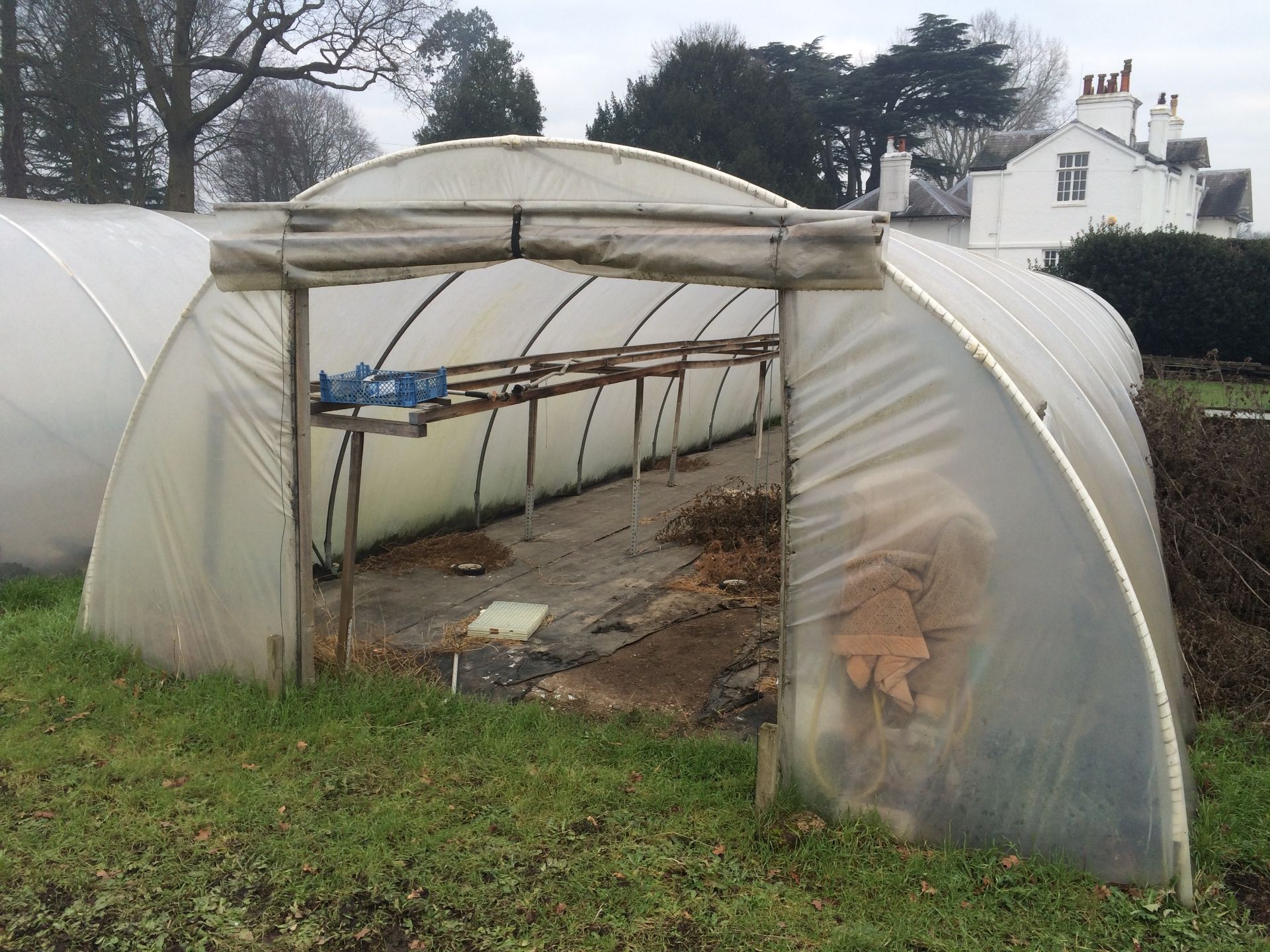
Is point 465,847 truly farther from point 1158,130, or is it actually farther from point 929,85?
point 929,85

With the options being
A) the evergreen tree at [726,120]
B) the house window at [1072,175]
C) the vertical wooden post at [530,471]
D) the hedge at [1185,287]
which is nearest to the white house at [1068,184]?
the house window at [1072,175]

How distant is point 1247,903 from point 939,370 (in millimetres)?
2365

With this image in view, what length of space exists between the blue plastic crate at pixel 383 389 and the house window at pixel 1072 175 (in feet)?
85.4

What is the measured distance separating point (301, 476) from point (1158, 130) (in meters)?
29.1

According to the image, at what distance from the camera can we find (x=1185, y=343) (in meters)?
19.9

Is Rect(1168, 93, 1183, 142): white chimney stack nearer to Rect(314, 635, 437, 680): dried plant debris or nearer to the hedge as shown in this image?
the hedge

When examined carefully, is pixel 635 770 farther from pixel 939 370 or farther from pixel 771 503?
pixel 771 503

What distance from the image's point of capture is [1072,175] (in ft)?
87.4

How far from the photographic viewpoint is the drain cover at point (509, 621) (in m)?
6.50

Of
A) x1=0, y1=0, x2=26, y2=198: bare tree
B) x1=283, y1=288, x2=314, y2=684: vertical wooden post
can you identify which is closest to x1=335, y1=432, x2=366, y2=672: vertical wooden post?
x1=283, y1=288, x2=314, y2=684: vertical wooden post

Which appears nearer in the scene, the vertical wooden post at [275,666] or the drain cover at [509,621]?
the vertical wooden post at [275,666]

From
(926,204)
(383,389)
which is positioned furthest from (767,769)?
(926,204)

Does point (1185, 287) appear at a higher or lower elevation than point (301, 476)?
higher

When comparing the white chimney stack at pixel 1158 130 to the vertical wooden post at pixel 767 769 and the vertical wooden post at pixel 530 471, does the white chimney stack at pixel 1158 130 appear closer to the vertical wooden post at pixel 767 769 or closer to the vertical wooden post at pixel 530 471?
the vertical wooden post at pixel 530 471
